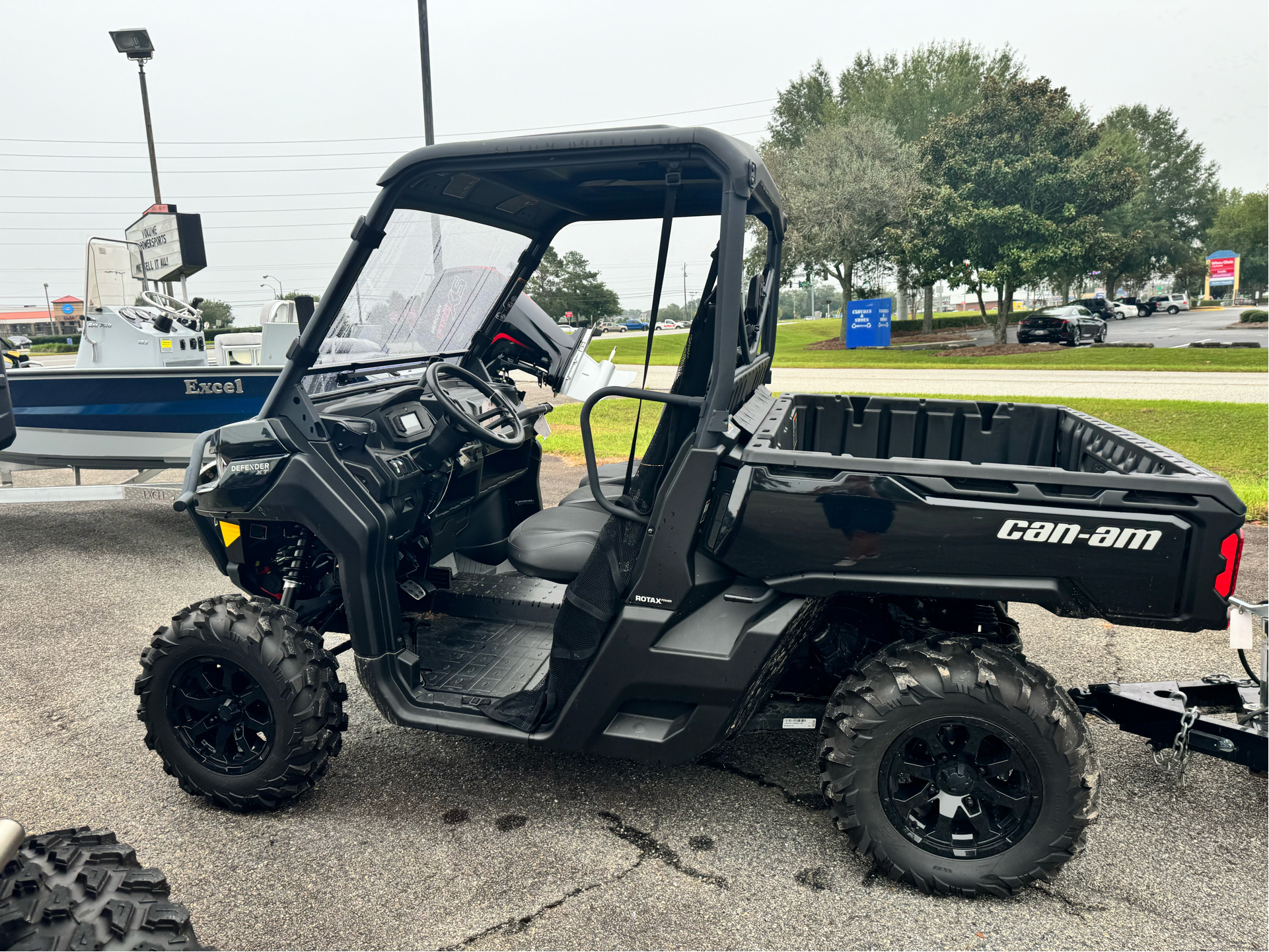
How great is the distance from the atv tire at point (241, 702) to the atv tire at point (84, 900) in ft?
3.30

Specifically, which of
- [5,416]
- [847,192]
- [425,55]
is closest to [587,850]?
[5,416]

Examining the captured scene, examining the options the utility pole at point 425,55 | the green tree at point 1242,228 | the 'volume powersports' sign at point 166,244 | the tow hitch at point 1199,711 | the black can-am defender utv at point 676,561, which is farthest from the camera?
the green tree at point 1242,228

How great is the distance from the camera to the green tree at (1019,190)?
2381cm

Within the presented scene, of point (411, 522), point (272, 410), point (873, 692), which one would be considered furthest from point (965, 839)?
point (272, 410)

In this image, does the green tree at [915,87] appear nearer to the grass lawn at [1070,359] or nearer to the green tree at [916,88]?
the green tree at [916,88]

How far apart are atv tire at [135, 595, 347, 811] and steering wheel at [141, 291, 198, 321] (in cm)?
578

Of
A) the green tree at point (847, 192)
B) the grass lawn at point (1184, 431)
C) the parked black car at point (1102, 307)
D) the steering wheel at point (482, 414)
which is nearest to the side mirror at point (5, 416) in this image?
the steering wheel at point (482, 414)

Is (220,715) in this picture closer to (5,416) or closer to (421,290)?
(421,290)

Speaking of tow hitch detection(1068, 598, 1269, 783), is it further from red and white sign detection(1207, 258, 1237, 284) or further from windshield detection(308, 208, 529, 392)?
red and white sign detection(1207, 258, 1237, 284)

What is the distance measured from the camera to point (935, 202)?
2491cm

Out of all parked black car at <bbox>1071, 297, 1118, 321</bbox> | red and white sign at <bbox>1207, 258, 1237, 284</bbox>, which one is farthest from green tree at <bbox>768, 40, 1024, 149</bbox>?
red and white sign at <bbox>1207, 258, 1237, 284</bbox>

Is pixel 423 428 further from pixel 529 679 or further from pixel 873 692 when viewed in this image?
pixel 873 692

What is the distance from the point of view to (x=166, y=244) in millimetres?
7977

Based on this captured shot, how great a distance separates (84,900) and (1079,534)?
234cm
